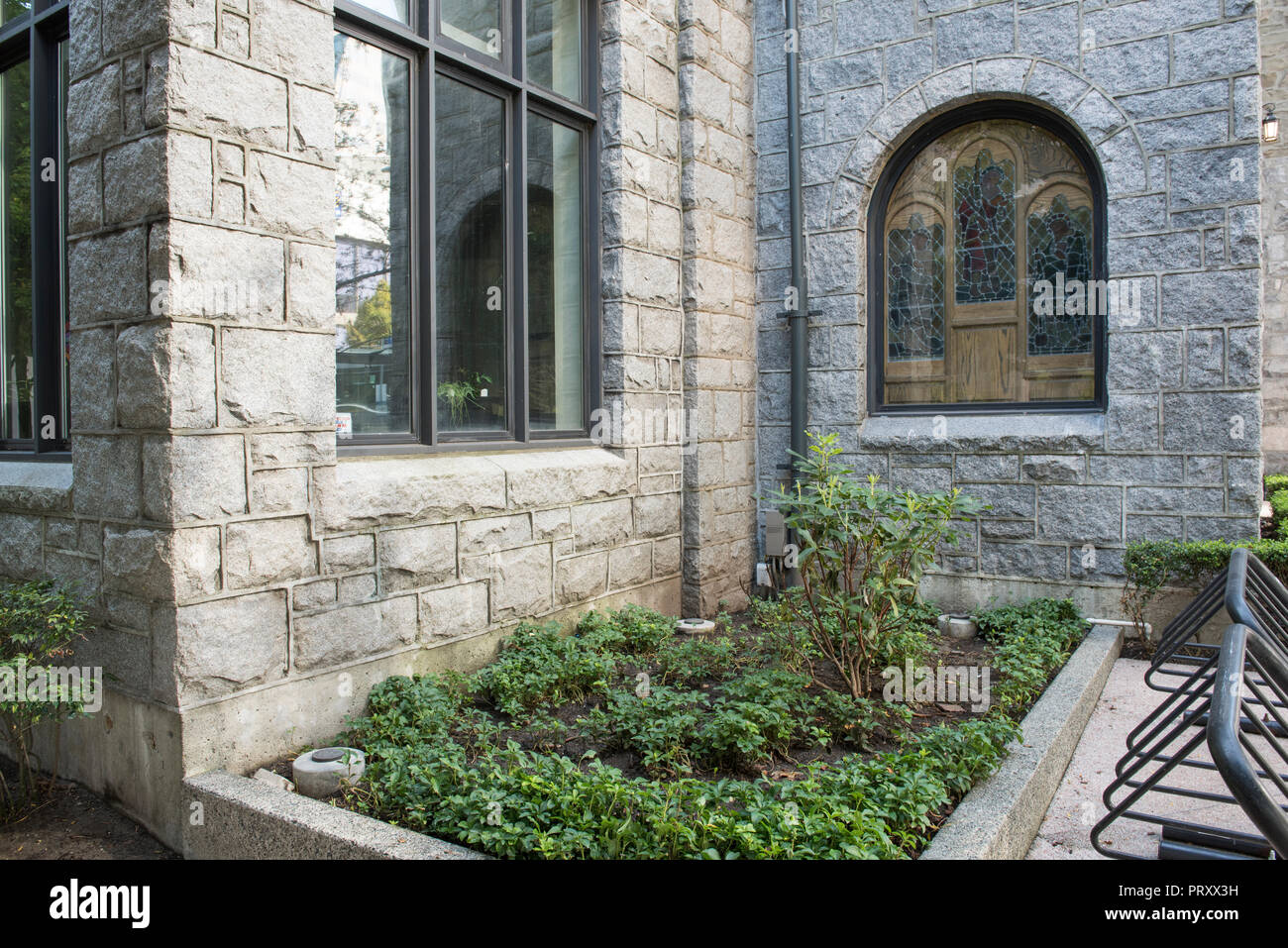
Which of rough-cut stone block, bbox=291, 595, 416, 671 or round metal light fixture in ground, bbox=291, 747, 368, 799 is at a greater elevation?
rough-cut stone block, bbox=291, 595, 416, 671

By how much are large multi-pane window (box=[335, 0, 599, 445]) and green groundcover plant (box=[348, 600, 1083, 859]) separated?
4.24ft

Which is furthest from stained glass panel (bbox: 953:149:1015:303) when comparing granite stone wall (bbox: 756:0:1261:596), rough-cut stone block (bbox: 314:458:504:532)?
rough-cut stone block (bbox: 314:458:504:532)

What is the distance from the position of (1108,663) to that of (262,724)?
4.51 meters

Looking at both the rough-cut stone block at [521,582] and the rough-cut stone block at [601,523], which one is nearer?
the rough-cut stone block at [521,582]

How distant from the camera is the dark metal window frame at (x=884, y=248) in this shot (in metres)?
5.98

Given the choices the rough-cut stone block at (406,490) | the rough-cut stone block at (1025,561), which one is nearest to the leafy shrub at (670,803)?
the rough-cut stone block at (406,490)

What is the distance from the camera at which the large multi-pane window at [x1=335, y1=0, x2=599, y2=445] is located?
4.18 meters

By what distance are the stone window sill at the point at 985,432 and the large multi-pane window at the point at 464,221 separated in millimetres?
2359

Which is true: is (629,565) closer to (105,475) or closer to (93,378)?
(105,475)

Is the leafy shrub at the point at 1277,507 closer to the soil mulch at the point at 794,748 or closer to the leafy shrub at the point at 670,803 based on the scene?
the soil mulch at the point at 794,748

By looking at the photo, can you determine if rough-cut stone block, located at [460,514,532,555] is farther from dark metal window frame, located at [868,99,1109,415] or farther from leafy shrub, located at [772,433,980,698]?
dark metal window frame, located at [868,99,1109,415]

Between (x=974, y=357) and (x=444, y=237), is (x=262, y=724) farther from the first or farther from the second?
(x=974, y=357)

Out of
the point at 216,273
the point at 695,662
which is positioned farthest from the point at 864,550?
the point at 216,273

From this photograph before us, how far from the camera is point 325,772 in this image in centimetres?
316
